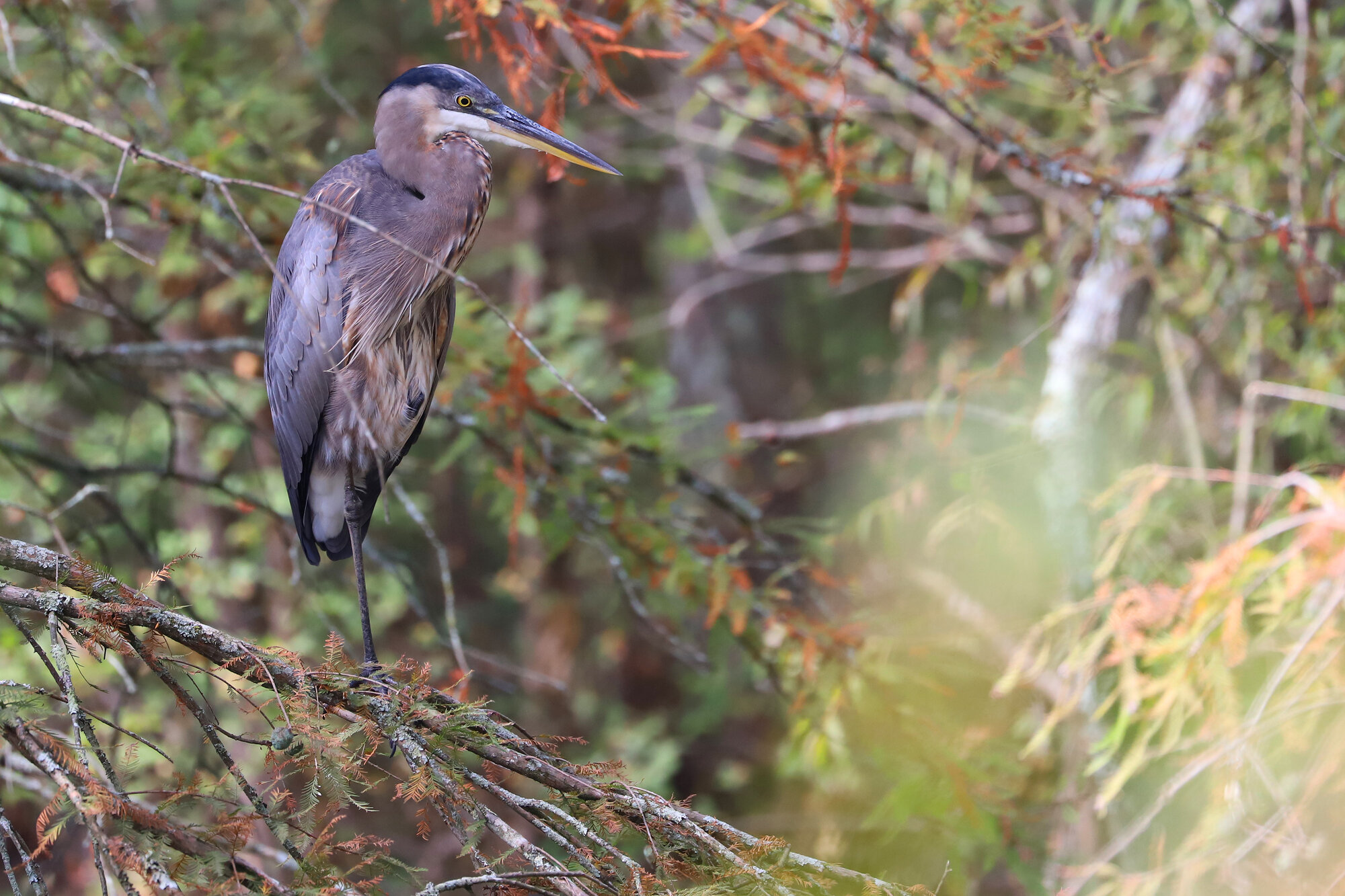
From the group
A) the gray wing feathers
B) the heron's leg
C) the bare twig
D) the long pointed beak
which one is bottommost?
the bare twig

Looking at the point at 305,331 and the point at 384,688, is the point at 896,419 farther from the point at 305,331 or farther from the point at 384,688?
the point at 384,688

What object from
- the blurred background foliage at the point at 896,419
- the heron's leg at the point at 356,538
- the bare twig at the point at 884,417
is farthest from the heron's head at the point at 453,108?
the bare twig at the point at 884,417

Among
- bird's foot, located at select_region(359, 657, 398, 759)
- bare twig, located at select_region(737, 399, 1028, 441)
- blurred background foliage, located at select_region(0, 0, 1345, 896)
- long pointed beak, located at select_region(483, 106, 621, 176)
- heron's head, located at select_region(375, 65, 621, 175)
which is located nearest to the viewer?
bird's foot, located at select_region(359, 657, 398, 759)

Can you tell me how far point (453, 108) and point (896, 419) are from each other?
455 centimetres

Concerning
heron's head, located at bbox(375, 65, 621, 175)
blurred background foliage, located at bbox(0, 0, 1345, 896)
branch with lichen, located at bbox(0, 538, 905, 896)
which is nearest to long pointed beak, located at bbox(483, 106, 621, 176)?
heron's head, located at bbox(375, 65, 621, 175)

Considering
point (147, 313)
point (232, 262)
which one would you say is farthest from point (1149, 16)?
point (147, 313)

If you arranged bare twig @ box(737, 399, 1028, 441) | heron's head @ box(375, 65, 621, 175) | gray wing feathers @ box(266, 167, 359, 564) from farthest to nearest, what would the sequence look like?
bare twig @ box(737, 399, 1028, 441)
gray wing feathers @ box(266, 167, 359, 564)
heron's head @ box(375, 65, 621, 175)

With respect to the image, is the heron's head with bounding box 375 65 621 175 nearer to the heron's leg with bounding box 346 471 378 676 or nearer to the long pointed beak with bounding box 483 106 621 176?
the long pointed beak with bounding box 483 106 621 176

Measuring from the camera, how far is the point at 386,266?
6.93ft

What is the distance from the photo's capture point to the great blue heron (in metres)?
2.05

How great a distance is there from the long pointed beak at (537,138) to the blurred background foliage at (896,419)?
0.50 feet

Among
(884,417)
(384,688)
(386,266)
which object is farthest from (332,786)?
(884,417)

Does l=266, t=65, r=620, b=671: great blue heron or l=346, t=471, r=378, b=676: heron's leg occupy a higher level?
l=266, t=65, r=620, b=671: great blue heron

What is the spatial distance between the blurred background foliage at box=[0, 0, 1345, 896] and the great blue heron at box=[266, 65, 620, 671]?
21cm
